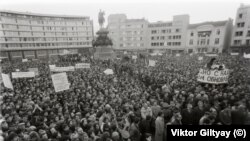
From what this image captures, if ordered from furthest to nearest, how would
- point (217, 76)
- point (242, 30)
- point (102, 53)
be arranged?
point (242, 30) < point (102, 53) < point (217, 76)

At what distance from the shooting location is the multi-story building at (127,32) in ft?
210

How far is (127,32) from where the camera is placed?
6544 cm

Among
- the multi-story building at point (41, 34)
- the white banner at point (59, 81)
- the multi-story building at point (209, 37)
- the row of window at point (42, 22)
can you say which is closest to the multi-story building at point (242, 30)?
the multi-story building at point (209, 37)

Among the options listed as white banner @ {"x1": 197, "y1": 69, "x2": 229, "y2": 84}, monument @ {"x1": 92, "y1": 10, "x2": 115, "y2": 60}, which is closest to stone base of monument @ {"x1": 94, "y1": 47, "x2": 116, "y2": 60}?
monument @ {"x1": 92, "y1": 10, "x2": 115, "y2": 60}

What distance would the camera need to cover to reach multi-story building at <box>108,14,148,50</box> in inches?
2522

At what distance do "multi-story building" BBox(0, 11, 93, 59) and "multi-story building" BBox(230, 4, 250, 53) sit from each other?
165ft

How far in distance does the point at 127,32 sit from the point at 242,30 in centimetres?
3543

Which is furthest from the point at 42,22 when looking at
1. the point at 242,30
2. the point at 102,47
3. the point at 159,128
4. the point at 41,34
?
the point at 159,128

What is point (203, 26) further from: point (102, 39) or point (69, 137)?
point (69, 137)

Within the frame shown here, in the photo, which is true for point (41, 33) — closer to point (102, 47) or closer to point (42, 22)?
point (42, 22)

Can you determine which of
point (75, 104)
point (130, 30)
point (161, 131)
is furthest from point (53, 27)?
point (161, 131)

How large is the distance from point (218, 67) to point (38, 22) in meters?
62.5

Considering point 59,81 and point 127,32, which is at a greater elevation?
point 127,32

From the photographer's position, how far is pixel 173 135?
16.3 ft
